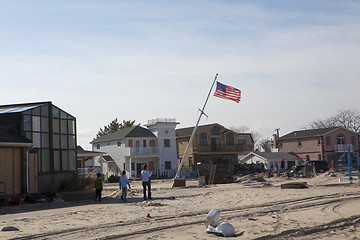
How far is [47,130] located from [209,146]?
1712 inches

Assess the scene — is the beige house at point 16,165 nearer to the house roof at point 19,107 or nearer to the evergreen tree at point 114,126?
the house roof at point 19,107

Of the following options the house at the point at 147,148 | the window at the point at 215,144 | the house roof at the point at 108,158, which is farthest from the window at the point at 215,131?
the house roof at the point at 108,158

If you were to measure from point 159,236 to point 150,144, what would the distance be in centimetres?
5185

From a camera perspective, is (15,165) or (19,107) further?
(19,107)

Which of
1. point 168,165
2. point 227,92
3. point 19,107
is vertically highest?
point 227,92

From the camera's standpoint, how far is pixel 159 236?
11.8 m

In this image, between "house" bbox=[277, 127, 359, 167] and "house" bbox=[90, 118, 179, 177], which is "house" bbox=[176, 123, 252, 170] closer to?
"house" bbox=[90, 118, 179, 177]

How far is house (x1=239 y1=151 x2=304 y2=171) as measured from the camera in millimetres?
70125

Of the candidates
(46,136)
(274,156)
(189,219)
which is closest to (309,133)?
(274,156)

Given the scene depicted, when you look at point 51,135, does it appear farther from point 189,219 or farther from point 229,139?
point 229,139

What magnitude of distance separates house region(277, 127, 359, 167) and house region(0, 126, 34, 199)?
56.2m

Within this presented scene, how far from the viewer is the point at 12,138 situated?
21328 mm

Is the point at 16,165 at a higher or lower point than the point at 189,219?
higher

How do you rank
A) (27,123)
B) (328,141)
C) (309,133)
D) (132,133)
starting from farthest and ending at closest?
(309,133) → (328,141) → (132,133) → (27,123)
